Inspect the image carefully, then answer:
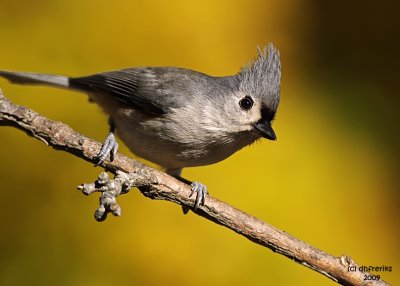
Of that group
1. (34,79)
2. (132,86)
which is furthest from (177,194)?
(34,79)

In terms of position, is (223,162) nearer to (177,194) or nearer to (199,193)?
(199,193)

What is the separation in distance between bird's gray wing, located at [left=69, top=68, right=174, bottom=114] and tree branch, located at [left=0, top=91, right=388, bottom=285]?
0.67m

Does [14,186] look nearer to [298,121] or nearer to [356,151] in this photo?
[298,121]

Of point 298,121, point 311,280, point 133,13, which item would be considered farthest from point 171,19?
Result: point 311,280

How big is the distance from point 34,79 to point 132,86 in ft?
1.96

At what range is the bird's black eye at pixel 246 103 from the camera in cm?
334

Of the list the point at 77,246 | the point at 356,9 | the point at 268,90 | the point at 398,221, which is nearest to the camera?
the point at 268,90

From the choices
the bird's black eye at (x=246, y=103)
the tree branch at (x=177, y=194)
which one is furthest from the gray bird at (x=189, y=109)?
the tree branch at (x=177, y=194)

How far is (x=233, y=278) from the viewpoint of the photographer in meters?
3.71

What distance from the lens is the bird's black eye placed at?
11.0ft

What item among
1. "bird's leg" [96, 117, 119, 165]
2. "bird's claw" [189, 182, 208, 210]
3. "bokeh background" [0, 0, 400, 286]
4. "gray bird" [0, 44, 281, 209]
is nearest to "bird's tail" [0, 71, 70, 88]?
"gray bird" [0, 44, 281, 209]

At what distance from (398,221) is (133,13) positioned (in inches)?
94.8

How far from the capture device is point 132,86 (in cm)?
369

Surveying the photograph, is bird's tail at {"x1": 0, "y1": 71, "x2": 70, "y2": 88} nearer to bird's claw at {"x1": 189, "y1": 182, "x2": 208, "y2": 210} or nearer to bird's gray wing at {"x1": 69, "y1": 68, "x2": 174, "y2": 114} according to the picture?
bird's gray wing at {"x1": 69, "y1": 68, "x2": 174, "y2": 114}
